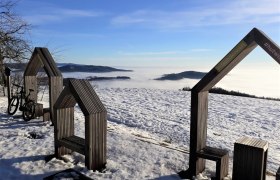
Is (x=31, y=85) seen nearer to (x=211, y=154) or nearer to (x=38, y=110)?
(x=38, y=110)

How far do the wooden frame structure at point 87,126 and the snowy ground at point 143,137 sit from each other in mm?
259

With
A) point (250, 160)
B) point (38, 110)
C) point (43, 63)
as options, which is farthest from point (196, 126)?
point (38, 110)

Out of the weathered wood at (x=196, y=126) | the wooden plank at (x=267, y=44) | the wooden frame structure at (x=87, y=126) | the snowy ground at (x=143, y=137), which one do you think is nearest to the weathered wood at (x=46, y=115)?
the snowy ground at (x=143, y=137)

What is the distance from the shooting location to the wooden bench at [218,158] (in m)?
5.51

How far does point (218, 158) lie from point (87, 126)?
8.26ft

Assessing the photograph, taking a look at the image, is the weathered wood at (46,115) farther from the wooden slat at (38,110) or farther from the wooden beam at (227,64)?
the wooden beam at (227,64)

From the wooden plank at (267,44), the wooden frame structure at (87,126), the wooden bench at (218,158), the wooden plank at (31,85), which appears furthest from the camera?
the wooden plank at (31,85)

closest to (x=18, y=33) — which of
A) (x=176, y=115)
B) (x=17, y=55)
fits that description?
(x=17, y=55)

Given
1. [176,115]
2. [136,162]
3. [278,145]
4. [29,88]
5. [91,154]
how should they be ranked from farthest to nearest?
[176,115] < [29,88] < [278,145] < [136,162] < [91,154]

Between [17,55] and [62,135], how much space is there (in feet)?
39.1

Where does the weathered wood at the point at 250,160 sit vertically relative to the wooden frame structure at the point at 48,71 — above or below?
below

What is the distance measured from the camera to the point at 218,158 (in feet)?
18.0

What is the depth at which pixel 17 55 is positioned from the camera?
16969mm

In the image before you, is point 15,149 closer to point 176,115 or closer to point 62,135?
point 62,135
